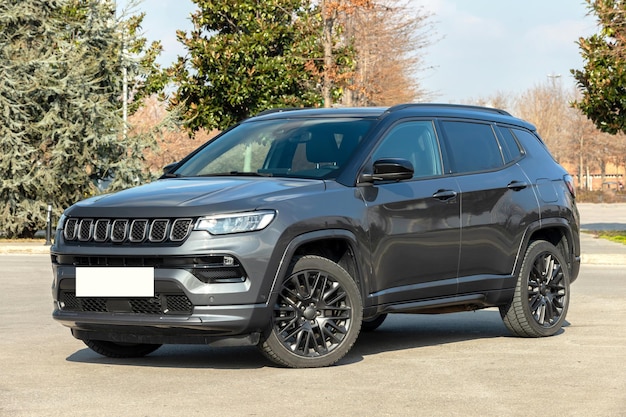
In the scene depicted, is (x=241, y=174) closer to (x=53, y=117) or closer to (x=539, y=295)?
(x=539, y=295)

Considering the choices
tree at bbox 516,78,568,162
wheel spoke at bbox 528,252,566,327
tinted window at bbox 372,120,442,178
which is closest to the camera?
tinted window at bbox 372,120,442,178

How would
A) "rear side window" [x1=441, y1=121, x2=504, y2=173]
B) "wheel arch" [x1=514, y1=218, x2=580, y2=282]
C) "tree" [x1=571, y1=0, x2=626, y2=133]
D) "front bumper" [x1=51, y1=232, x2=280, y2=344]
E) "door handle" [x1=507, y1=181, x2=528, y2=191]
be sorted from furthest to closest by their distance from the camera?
"tree" [x1=571, y1=0, x2=626, y2=133] < "wheel arch" [x1=514, y1=218, x2=580, y2=282] < "door handle" [x1=507, y1=181, x2=528, y2=191] < "rear side window" [x1=441, y1=121, x2=504, y2=173] < "front bumper" [x1=51, y1=232, x2=280, y2=344]

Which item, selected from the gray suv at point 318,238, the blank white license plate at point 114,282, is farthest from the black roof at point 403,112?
the blank white license plate at point 114,282

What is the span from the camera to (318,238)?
26.9 feet

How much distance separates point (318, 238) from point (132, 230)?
1224 millimetres

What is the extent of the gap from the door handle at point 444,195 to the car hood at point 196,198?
1.11 m

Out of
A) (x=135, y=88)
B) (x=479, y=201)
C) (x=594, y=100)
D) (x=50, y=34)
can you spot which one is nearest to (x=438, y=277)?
(x=479, y=201)

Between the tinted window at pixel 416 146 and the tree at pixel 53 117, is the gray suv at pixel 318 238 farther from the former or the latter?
the tree at pixel 53 117

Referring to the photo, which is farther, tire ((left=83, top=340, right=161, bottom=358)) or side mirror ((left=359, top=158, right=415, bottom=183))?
tire ((left=83, top=340, right=161, bottom=358))

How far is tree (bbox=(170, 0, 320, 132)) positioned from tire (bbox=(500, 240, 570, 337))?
71.5ft

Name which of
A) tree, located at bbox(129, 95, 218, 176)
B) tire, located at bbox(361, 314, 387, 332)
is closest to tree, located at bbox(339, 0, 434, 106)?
tree, located at bbox(129, 95, 218, 176)

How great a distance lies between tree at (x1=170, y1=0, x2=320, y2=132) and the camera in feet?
106

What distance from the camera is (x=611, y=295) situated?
47.2ft

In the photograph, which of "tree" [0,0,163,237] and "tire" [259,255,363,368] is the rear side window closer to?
"tire" [259,255,363,368]
